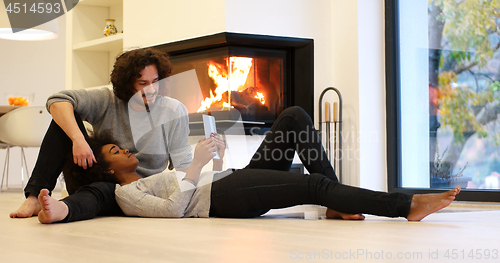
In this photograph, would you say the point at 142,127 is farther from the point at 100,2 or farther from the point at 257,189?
the point at 100,2

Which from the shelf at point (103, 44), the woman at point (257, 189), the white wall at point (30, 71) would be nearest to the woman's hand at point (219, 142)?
the woman at point (257, 189)

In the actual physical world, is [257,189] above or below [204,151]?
below

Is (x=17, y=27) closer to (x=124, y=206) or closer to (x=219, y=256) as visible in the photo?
(x=124, y=206)

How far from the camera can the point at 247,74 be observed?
3803 mm

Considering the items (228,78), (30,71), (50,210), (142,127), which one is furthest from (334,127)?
(30,71)

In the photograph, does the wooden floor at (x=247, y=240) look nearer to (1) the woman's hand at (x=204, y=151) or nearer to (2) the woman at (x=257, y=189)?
(2) the woman at (x=257, y=189)

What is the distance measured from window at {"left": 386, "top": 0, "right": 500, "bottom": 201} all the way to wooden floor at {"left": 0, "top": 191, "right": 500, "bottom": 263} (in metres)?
1.52

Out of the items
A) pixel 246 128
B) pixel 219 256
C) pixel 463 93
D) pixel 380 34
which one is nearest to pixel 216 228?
pixel 219 256

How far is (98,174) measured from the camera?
2.06 m

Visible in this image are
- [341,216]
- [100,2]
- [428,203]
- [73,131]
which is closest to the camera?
[428,203]

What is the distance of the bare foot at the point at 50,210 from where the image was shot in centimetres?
170

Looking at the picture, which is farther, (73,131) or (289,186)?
(73,131)

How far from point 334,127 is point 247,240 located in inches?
101

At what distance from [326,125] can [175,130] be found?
1.76 meters
